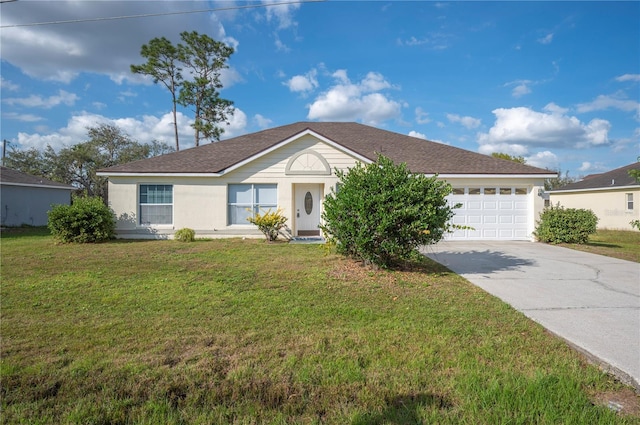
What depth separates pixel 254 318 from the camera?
448 centimetres

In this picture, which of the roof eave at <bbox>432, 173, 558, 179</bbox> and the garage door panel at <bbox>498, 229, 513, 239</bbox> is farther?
the garage door panel at <bbox>498, 229, 513, 239</bbox>

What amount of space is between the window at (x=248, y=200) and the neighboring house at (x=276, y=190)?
0.13ft

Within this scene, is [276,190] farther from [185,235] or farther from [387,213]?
[387,213]

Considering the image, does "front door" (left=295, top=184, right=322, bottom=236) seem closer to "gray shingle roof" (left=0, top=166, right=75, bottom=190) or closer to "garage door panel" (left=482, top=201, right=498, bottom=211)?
"garage door panel" (left=482, top=201, right=498, bottom=211)

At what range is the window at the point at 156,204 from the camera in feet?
43.3

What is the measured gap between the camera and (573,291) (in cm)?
600

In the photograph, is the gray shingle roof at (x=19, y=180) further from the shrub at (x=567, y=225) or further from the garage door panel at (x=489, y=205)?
the shrub at (x=567, y=225)

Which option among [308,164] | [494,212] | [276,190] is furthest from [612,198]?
[276,190]

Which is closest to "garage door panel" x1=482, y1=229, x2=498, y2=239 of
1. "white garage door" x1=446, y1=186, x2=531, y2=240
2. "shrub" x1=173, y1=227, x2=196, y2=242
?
"white garage door" x1=446, y1=186, x2=531, y2=240

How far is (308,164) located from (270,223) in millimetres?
2787

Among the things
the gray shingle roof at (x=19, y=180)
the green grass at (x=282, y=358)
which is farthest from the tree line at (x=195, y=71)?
the green grass at (x=282, y=358)

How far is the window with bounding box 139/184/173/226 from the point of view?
13.2m

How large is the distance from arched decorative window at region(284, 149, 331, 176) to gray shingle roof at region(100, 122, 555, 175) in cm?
84

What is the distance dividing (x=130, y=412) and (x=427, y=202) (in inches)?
231
